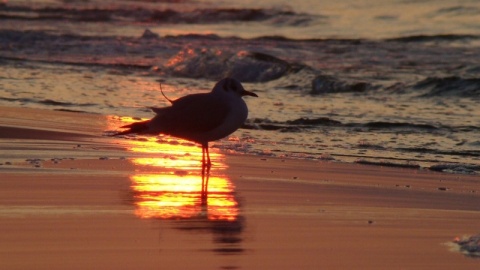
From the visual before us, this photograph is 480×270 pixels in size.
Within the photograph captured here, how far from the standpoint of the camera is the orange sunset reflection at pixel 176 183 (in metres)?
5.82

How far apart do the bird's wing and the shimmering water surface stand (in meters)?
0.89

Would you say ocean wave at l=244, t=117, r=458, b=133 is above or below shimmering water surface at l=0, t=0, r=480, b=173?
below

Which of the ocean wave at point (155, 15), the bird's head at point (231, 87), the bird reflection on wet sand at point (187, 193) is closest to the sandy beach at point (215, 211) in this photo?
the bird reflection on wet sand at point (187, 193)

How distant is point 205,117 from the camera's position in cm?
746

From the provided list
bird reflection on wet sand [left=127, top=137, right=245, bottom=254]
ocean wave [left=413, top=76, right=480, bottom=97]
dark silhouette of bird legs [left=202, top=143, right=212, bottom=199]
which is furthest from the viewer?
ocean wave [left=413, top=76, right=480, bottom=97]

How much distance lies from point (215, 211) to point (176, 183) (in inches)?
34.9

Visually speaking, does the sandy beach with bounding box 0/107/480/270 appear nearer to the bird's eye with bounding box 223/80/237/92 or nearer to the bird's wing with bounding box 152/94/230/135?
the bird's wing with bounding box 152/94/230/135

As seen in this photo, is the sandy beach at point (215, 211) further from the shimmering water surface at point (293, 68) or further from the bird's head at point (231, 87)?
the shimmering water surface at point (293, 68)

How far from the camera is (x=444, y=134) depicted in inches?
371

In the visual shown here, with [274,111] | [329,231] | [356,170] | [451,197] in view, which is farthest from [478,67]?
[329,231]

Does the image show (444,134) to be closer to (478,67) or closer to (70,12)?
(478,67)

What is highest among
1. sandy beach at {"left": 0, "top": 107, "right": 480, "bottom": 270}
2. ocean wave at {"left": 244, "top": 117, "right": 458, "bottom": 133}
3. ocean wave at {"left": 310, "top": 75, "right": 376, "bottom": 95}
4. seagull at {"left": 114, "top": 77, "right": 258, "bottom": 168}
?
seagull at {"left": 114, "top": 77, "right": 258, "bottom": 168}

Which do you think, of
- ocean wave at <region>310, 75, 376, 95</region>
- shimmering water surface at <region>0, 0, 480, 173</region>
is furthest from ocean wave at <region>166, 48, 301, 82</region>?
ocean wave at <region>310, 75, 376, 95</region>

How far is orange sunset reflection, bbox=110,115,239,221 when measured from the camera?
5823 mm
